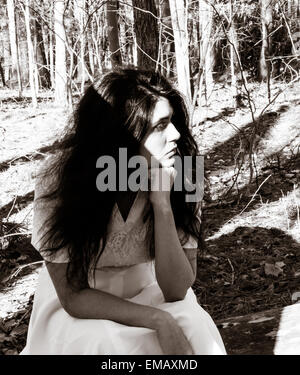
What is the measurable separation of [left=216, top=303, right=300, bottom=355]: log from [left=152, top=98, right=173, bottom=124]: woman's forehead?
1383 mm

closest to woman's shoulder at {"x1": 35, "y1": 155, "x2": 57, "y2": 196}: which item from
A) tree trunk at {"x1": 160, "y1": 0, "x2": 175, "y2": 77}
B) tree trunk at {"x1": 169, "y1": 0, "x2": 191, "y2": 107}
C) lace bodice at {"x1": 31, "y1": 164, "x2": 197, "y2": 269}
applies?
lace bodice at {"x1": 31, "y1": 164, "x2": 197, "y2": 269}

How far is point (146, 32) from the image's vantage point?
5.27 meters

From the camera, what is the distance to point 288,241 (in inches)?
225

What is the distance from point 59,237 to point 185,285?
0.56 metres

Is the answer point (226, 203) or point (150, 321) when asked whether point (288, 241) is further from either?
point (150, 321)

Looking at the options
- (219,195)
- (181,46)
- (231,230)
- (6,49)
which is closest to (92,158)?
(181,46)

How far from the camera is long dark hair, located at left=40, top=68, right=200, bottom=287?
2281mm

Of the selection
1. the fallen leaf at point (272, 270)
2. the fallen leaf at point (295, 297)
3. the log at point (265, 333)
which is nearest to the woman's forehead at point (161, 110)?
the log at point (265, 333)

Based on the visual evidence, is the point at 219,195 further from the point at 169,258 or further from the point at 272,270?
the point at 169,258

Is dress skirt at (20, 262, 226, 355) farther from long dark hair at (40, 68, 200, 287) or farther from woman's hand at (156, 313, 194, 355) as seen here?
long dark hair at (40, 68, 200, 287)

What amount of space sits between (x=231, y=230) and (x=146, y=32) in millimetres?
2260

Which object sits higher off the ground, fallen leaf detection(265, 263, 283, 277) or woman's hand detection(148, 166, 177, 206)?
woman's hand detection(148, 166, 177, 206)

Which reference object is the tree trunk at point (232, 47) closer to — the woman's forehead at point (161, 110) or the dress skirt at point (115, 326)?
the woman's forehead at point (161, 110)

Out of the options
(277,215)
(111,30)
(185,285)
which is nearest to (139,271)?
(185,285)
